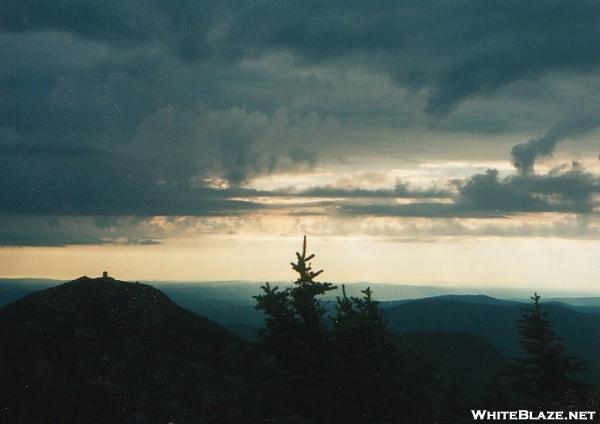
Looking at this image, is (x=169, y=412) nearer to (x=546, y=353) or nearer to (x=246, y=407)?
(x=246, y=407)

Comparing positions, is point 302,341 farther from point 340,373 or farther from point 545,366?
point 545,366

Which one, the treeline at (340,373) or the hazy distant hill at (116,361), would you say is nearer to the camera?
the hazy distant hill at (116,361)

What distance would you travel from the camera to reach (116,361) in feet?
103

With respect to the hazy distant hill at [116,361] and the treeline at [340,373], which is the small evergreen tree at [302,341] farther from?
the hazy distant hill at [116,361]

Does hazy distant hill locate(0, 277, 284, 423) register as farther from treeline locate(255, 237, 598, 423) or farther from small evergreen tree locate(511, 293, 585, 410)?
small evergreen tree locate(511, 293, 585, 410)

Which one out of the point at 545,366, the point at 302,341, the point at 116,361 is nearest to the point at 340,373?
the point at 302,341

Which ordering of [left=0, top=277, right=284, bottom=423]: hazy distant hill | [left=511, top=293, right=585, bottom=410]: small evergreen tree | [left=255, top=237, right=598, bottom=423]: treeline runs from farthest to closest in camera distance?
[left=511, top=293, right=585, bottom=410]: small evergreen tree → [left=255, top=237, right=598, bottom=423]: treeline → [left=0, top=277, right=284, bottom=423]: hazy distant hill

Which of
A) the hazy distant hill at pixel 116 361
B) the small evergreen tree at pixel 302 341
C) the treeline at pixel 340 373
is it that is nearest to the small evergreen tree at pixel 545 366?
the treeline at pixel 340 373

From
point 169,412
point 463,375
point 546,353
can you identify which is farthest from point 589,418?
point 463,375

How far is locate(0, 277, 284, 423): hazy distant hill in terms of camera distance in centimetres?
2805

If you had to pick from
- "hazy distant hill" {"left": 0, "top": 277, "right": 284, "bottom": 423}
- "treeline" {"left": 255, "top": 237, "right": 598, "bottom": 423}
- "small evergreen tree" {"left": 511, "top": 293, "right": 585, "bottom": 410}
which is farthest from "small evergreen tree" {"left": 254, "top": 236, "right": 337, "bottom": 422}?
"small evergreen tree" {"left": 511, "top": 293, "right": 585, "bottom": 410}

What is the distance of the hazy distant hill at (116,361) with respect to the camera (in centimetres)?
2805

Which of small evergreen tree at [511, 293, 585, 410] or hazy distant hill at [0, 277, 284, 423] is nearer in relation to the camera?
hazy distant hill at [0, 277, 284, 423]

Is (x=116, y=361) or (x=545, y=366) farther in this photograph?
(x=545, y=366)
